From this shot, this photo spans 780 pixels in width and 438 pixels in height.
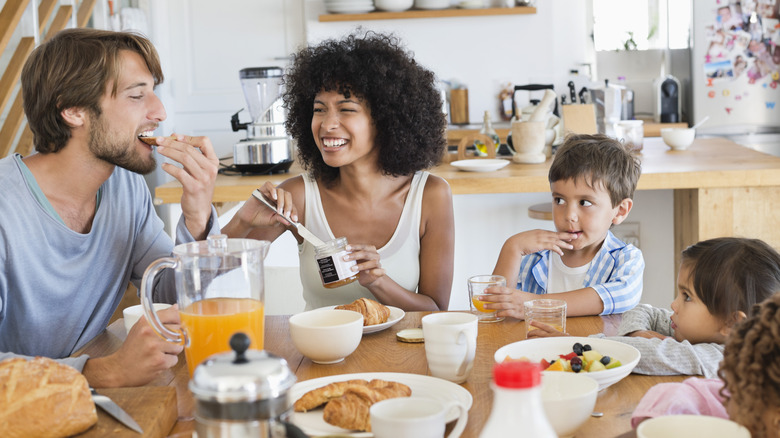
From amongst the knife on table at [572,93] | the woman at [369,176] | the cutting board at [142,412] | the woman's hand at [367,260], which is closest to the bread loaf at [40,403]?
the cutting board at [142,412]

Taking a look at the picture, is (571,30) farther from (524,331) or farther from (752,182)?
(524,331)

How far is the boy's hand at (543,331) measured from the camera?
1333 mm

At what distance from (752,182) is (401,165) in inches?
53.2

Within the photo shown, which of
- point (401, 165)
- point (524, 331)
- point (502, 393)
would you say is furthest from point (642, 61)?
point (502, 393)

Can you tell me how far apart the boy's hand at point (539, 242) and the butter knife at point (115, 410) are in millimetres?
983

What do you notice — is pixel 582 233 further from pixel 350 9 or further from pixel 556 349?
pixel 350 9

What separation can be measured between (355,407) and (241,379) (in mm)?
278

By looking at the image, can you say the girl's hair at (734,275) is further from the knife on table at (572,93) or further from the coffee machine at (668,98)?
the coffee machine at (668,98)

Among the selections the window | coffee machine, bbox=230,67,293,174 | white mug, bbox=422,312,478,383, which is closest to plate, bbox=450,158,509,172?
coffee machine, bbox=230,67,293,174

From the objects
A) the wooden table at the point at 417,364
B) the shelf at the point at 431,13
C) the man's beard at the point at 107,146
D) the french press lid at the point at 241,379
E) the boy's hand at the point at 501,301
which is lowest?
the wooden table at the point at 417,364

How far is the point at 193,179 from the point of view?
5.38ft

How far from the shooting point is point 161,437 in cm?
99

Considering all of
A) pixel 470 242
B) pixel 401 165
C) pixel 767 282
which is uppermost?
pixel 401 165

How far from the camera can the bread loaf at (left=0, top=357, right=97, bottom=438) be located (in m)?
0.92
